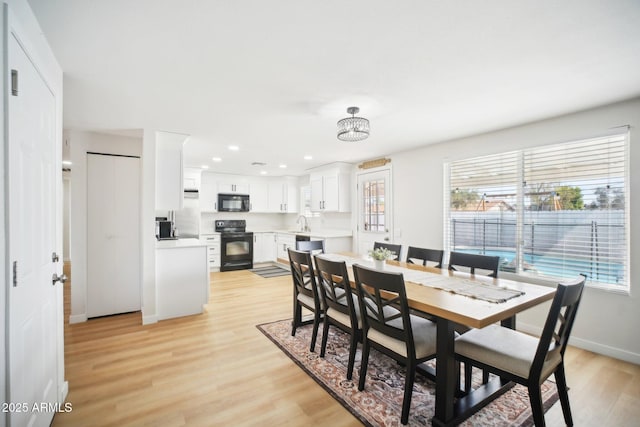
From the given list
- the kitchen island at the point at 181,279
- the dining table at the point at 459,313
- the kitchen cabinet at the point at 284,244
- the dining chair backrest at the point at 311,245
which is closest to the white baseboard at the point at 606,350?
the dining table at the point at 459,313

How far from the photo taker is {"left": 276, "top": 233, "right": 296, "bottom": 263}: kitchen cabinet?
6.73 m

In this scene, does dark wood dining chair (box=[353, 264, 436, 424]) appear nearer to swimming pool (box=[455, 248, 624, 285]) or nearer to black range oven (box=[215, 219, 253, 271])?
swimming pool (box=[455, 248, 624, 285])

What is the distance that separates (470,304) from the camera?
1.78m

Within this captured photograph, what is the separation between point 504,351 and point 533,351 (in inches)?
6.7

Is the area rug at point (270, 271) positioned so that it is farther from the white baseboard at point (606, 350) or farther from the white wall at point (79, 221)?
the white baseboard at point (606, 350)

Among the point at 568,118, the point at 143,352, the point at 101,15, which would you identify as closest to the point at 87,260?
the point at 143,352

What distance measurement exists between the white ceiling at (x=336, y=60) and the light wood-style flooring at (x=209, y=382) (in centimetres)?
227

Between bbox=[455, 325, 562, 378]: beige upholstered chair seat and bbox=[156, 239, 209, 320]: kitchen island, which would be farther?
bbox=[156, 239, 209, 320]: kitchen island

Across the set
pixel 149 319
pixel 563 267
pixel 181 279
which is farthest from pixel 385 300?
pixel 149 319

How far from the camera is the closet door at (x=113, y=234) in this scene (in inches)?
143

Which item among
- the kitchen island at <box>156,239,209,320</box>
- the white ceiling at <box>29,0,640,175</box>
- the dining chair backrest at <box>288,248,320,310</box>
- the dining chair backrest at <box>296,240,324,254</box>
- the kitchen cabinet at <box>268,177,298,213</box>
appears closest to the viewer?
the white ceiling at <box>29,0,640,175</box>

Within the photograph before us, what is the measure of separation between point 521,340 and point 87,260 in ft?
14.4

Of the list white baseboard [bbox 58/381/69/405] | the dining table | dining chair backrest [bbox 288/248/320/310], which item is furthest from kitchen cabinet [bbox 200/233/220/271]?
the dining table

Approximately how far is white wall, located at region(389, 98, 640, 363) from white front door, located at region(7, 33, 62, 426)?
4.05m
